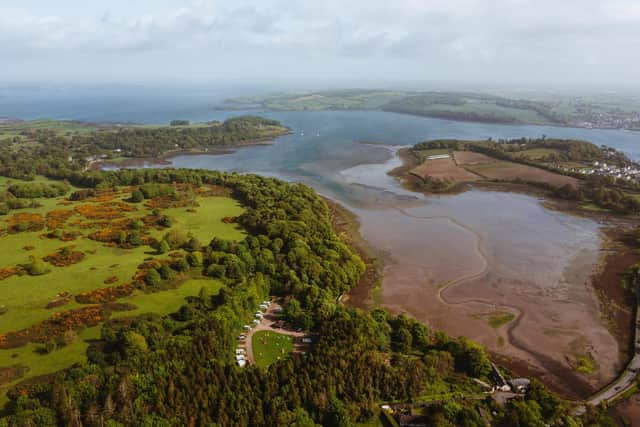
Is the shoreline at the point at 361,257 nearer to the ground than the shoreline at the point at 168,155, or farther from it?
nearer to the ground

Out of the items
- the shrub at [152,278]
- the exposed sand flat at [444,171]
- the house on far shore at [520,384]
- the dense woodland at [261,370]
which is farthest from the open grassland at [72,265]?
the exposed sand flat at [444,171]

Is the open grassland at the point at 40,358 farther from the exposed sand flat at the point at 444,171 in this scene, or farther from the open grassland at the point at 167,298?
the exposed sand flat at the point at 444,171

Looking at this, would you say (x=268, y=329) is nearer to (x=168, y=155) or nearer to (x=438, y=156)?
(x=438, y=156)

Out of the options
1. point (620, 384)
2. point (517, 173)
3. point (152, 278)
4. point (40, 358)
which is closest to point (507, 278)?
point (620, 384)

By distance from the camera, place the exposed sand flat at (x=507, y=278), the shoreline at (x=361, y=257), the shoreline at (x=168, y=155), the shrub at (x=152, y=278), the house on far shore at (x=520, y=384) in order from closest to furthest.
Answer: the house on far shore at (x=520, y=384)
the exposed sand flat at (x=507, y=278)
the shrub at (x=152, y=278)
the shoreline at (x=361, y=257)
the shoreline at (x=168, y=155)

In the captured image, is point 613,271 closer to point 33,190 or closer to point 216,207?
point 216,207

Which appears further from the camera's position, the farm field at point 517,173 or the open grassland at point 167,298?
the farm field at point 517,173
